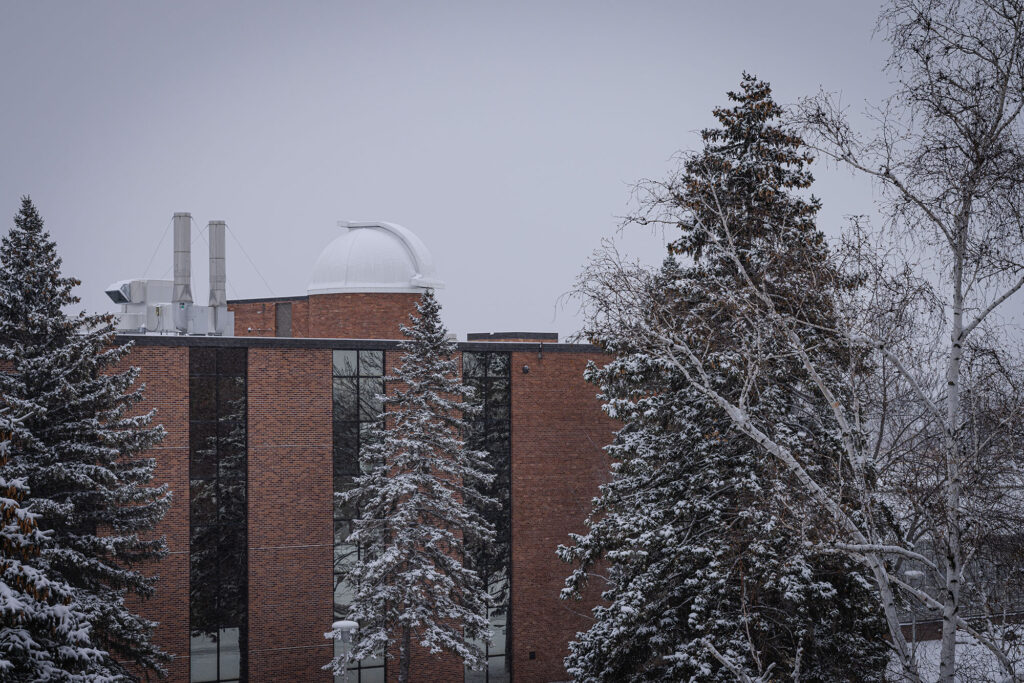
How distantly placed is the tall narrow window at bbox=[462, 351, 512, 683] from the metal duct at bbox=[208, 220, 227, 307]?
8405 millimetres

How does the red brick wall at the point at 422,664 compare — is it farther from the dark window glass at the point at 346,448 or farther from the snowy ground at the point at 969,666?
the snowy ground at the point at 969,666

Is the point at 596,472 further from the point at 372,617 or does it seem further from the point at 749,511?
the point at 749,511

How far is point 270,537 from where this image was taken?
2666 cm

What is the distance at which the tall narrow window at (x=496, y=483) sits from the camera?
29422mm

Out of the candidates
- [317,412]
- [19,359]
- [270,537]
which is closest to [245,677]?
[270,537]

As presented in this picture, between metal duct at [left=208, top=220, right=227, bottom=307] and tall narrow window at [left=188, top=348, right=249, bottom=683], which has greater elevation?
metal duct at [left=208, top=220, right=227, bottom=307]

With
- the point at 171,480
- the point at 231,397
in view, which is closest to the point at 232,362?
the point at 231,397

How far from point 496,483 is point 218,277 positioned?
11.5 metres

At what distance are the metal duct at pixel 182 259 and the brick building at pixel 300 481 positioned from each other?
0.25 ft

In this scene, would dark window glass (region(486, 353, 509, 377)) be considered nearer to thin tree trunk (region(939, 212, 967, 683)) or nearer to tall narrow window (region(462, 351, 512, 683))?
tall narrow window (region(462, 351, 512, 683))

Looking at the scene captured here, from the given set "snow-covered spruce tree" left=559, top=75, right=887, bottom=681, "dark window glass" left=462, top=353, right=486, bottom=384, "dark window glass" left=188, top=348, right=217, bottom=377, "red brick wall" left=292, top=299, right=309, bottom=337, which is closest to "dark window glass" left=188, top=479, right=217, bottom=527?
"dark window glass" left=188, top=348, right=217, bottom=377

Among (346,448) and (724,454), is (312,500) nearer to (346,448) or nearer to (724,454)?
(346,448)

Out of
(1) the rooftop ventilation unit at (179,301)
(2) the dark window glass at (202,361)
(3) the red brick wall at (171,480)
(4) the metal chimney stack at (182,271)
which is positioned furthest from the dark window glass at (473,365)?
(4) the metal chimney stack at (182,271)

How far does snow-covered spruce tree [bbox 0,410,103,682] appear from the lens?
11469 millimetres
